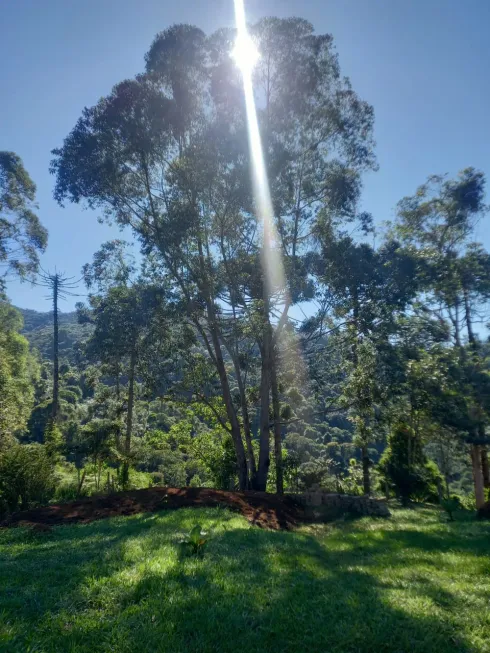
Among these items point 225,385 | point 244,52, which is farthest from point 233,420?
point 244,52

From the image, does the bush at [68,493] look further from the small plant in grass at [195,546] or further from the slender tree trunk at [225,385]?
the small plant in grass at [195,546]

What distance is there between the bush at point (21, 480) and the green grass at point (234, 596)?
12.3 ft

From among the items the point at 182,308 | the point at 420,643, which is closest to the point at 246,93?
the point at 182,308

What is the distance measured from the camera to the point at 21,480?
11039 mm

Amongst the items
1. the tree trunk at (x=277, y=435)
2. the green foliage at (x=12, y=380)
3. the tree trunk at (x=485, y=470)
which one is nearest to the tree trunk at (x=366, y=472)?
the tree trunk at (x=277, y=435)

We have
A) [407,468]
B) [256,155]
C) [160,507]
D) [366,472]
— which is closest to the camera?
[160,507]

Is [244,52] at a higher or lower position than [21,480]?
higher

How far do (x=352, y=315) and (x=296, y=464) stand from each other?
A: 24.5ft

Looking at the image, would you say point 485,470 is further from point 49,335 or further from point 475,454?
point 49,335

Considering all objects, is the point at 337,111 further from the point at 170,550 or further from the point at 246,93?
the point at 170,550

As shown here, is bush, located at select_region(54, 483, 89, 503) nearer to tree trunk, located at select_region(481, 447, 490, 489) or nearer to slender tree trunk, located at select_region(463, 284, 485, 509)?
slender tree trunk, located at select_region(463, 284, 485, 509)

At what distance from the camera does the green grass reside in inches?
142

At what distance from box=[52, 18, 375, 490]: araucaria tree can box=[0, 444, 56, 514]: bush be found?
21.8 feet

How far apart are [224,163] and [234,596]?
13065mm
